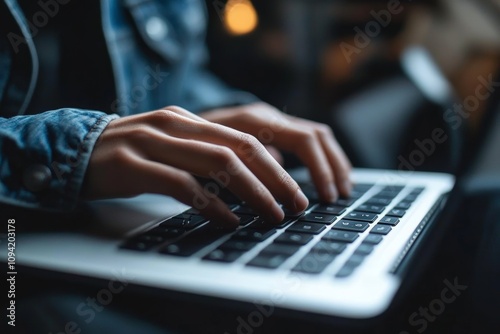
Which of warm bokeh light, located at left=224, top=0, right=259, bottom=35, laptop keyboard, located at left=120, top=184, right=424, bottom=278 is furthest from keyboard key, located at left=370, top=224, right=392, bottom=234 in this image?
warm bokeh light, located at left=224, top=0, right=259, bottom=35

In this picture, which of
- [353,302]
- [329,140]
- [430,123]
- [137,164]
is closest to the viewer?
[353,302]

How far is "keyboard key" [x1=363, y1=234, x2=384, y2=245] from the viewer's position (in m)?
0.37

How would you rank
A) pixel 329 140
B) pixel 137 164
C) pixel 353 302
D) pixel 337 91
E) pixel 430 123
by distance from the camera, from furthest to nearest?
pixel 337 91
pixel 430 123
pixel 329 140
pixel 137 164
pixel 353 302

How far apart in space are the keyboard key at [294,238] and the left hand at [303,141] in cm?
13

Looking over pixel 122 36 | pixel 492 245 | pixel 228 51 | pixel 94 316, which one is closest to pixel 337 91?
pixel 228 51

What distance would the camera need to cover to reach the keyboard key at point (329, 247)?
35 cm

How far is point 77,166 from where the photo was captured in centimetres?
39

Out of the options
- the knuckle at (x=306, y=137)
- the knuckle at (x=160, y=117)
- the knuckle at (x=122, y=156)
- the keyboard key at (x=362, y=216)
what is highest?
the knuckle at (x=160, y=117)

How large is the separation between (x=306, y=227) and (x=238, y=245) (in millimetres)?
71

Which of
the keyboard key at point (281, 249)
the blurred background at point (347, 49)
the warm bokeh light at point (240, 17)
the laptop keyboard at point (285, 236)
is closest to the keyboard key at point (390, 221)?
the laptop keyboard at point (285, 236)

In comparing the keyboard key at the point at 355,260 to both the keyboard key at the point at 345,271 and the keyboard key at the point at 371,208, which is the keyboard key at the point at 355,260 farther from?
Answer: the keyboard key at the point at 371,208

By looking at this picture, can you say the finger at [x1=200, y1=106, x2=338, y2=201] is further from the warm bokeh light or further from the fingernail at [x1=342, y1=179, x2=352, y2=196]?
the warm bokeh light

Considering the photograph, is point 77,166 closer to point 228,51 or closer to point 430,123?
point 430,123

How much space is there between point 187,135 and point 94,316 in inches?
6.3
